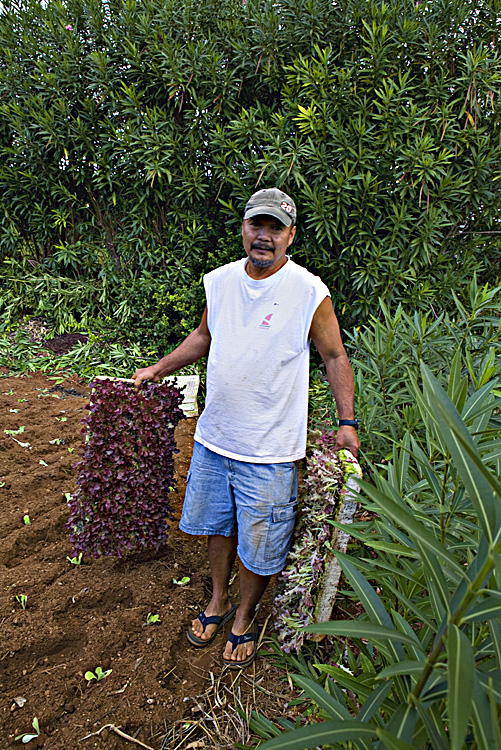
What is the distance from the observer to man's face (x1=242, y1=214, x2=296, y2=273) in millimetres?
2127

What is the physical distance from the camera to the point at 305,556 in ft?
7.01

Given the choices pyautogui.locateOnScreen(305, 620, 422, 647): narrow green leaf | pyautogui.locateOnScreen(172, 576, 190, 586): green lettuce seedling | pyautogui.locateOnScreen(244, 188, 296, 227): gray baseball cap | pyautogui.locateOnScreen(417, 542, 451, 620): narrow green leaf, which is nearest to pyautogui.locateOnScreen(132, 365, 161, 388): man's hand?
pyautogui.locateOnScreen(244, 188, 296, 227): gray baseball cap

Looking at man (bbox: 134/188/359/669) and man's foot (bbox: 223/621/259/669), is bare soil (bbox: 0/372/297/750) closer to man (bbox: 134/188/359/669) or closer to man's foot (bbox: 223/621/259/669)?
man's foot (bbox: 223/621/259/669)

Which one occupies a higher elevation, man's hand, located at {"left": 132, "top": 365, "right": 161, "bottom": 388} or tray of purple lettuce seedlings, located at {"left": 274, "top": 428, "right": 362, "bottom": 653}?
man's hand, located at {"left": 132, "top": 365, "right": 161, "bottom": 388}

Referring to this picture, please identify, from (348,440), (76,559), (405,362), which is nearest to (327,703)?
(348,440)

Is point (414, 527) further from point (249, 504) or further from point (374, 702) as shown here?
point (249, 504)

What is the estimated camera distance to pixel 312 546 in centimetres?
211

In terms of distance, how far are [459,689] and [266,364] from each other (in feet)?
5.10

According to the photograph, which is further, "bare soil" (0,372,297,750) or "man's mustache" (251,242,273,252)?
"man's mustache" (251,242,273,252)

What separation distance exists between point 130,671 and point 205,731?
16.5 inches

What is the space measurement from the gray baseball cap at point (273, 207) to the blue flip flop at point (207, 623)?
77.6 inches

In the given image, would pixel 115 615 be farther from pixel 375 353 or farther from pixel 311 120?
pixel 311 120

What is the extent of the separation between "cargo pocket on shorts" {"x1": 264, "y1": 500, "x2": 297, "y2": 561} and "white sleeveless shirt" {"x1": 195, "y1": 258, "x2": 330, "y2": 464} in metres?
0.24

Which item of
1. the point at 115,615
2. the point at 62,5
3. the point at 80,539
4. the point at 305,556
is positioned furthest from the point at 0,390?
the point at 62,5
